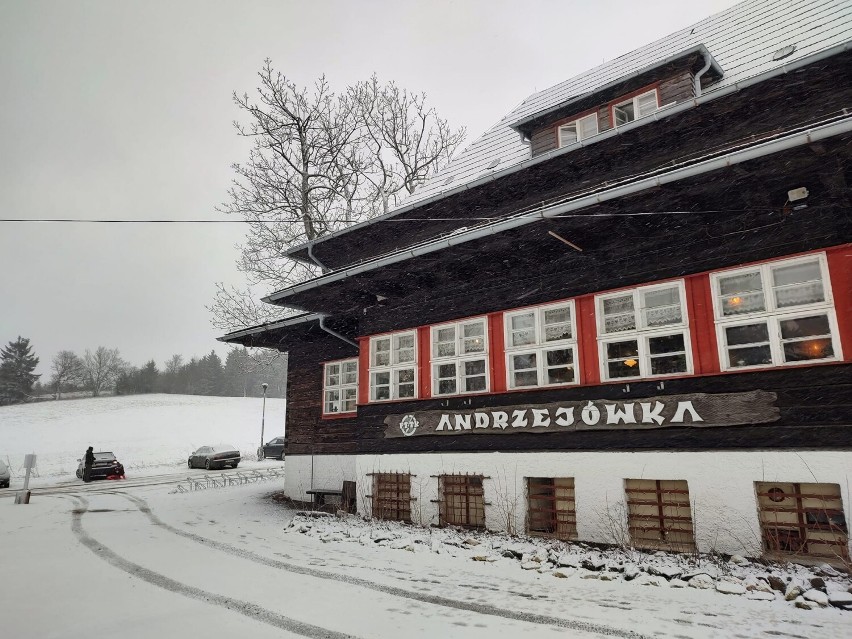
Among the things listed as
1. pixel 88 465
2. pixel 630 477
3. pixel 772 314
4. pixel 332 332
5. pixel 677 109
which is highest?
pixel 677 109

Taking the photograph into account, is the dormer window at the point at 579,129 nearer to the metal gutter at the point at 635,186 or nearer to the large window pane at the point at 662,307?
the metal gutter at the point at 635,186

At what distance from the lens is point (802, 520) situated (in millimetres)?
6953

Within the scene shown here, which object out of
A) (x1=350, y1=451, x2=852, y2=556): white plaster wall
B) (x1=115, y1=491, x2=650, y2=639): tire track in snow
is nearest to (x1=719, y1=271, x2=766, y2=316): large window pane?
(x1=350, y1=451, x2=852, y2=556): white plaster wall

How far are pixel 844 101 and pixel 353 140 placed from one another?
1860cm

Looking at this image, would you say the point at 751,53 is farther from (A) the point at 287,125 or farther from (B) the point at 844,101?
(A) the point at 287,125

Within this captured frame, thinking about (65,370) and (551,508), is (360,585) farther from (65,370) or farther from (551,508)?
(65,370)

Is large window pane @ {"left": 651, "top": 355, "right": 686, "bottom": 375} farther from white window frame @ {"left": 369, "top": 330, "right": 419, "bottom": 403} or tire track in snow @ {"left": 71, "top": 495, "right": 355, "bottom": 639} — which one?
tire track in snow @ {"left": 71, "top": 495, "right": 355, "bottom": 639}

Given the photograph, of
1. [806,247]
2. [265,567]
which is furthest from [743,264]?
[265,567]

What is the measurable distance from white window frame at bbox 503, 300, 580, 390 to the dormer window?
3.90 meters

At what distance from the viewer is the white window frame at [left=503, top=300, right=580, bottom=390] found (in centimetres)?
931

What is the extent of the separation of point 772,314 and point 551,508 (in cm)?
464

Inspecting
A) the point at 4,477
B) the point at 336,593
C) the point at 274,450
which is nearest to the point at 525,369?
the point at 336,593

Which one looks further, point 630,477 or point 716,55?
point 716,55

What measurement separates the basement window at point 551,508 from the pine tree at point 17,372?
9616 cm
